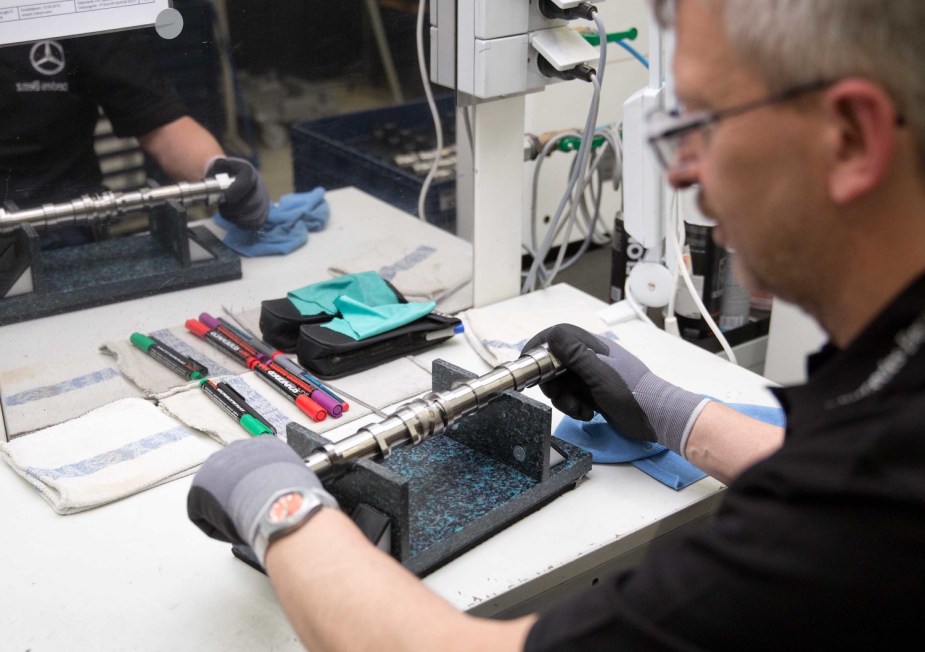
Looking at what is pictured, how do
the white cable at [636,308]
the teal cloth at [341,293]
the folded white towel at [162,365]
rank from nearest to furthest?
the folded white towel at [162,365], the teal cloth at [341,293], the white cable at [636,308]

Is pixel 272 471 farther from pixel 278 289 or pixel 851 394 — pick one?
pixel 278 289

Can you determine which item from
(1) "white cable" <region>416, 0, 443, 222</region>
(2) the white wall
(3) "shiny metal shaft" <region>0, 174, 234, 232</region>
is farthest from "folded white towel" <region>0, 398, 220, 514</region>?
(2) the white wall

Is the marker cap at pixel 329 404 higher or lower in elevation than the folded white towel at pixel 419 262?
lower

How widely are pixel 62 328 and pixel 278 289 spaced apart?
34 cm

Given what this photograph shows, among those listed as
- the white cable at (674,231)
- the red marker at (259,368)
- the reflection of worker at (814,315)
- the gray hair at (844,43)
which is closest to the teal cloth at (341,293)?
the red marker at (259,368)

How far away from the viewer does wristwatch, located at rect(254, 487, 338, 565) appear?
94 cm

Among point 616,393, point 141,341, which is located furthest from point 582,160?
point 141,341

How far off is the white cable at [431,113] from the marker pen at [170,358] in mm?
492

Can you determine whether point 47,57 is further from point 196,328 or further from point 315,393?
point 315,393

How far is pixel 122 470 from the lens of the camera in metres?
1.26

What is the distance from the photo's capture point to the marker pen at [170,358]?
1475 millimetres

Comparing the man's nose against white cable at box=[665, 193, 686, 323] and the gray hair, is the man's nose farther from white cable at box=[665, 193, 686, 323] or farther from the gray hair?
white cable at box=[665, 193, 686, 323]

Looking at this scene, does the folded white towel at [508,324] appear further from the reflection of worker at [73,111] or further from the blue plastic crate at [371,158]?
the reflection of worker at [73,111]

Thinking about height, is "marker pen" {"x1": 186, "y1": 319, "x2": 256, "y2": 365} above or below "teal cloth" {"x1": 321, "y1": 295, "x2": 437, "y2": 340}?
below
